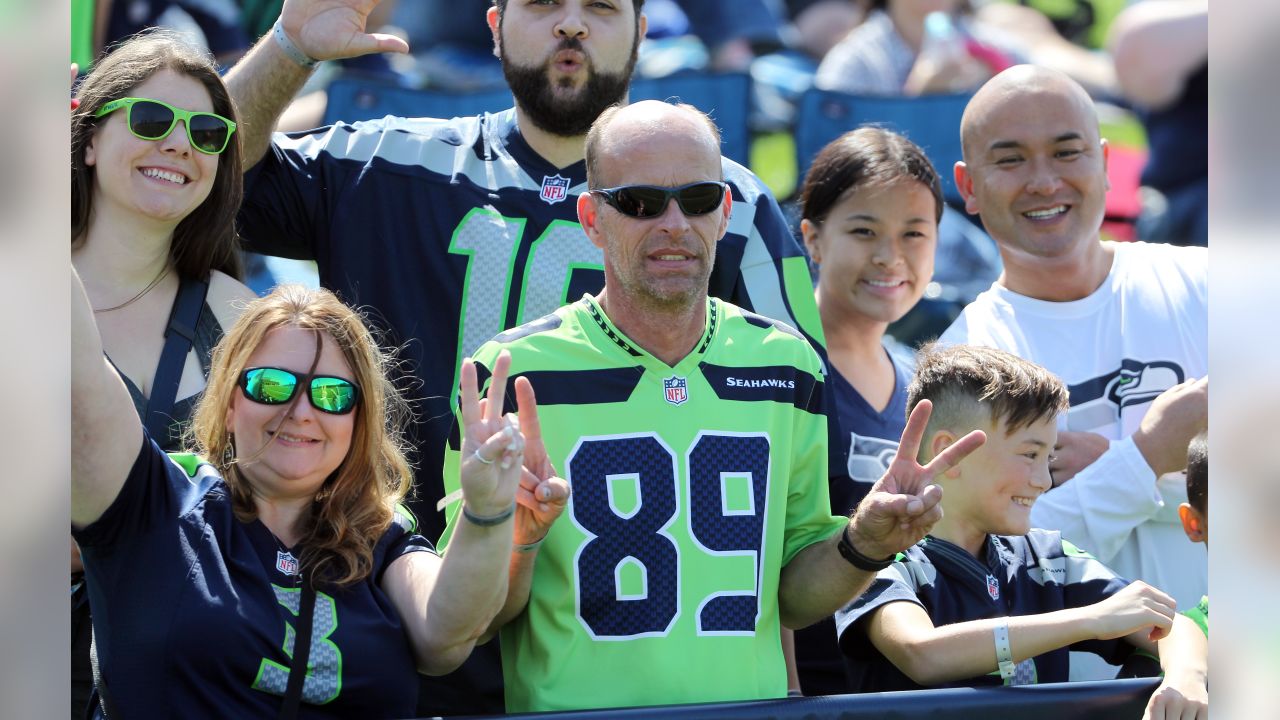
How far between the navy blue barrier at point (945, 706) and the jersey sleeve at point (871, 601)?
10.9 inches

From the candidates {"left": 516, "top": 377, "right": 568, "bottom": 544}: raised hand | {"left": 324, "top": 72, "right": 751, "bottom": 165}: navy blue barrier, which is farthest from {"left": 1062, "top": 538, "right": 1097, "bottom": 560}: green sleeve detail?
{"left": 324, "top": 72, "right": 751, "bottom": 165}: navy blue barrier

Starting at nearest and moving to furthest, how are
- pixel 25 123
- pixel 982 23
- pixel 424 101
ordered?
pixel 25 123
pixel 424 101
pixel 982 23

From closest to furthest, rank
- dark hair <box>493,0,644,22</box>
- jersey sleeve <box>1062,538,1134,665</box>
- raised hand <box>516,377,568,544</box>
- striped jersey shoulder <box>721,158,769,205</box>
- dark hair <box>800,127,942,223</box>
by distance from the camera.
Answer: raised hand <box>516,377,568,544</box> → jersey sleeve <box>1062,538,1134,665</box> → striped jersey shoulder <box>721,158,769,205</box> → dark hair <box>493,0,644,22</box> → dark hair <box>800,127,942,223</box>

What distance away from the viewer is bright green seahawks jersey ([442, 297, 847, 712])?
7.55 ft

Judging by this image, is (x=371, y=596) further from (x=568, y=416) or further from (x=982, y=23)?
(x=982, y=23)

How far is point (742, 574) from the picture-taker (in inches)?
93.4

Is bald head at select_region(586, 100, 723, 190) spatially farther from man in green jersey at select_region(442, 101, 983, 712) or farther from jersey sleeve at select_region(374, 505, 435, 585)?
jersey sleeve at select_region(374, 505, 435, 585)

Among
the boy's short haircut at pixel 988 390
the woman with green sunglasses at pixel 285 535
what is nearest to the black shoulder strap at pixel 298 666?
the woman with green sunglasses at pixel 285 535

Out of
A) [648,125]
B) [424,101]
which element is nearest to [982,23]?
[424,101]

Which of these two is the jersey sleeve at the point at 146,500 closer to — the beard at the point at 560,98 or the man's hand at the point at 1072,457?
the beard at the point at 560,98

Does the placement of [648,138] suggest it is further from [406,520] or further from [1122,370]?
[1122,370]

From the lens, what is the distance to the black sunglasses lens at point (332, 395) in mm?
2295

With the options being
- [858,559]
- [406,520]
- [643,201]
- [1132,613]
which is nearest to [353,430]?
[406,520]

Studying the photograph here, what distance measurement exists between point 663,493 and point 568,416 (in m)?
0.21
